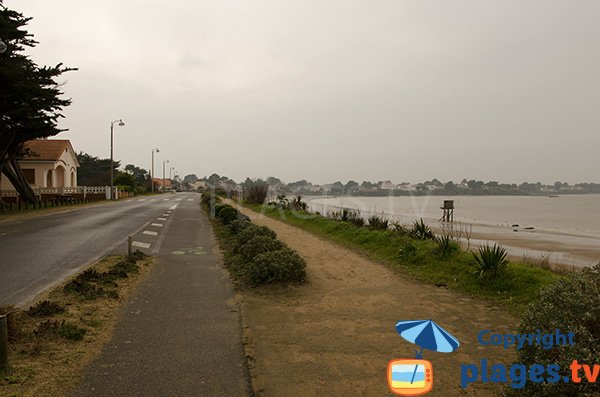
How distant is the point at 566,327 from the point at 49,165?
48.2 meters

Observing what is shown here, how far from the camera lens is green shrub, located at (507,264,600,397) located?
112 inches

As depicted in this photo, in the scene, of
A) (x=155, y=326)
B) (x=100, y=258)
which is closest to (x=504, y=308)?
(x=155, y=326)

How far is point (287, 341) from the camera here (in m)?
4.85

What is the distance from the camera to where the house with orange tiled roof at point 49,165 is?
41.3 metres

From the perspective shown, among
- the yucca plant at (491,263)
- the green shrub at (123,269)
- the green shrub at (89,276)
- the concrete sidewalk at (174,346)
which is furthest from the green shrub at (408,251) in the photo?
the green shrub at (89,276)

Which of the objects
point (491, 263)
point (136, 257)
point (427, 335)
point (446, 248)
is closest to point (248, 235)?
point (136, 257)

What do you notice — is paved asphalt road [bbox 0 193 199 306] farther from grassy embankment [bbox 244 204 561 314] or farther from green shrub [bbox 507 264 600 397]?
grassy embankment [bbox 244 204 561 314]

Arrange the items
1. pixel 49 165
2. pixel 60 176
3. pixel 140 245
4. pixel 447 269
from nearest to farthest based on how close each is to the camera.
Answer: pixel 447 269 → pixel 140 245 → pixel 49 165 → pixel 60 176

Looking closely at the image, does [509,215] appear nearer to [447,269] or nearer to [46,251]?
[447,269]

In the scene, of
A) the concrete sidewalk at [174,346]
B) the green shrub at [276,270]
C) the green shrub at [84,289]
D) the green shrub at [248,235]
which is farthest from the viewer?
the green shrub at [248,235]

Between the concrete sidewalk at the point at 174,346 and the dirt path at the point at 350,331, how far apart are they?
262mm

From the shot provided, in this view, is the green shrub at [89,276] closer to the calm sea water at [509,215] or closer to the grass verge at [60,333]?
the grass verge at [60,333]

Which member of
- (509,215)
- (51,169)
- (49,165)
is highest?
(49,165)

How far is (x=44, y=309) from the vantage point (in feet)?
17.9
